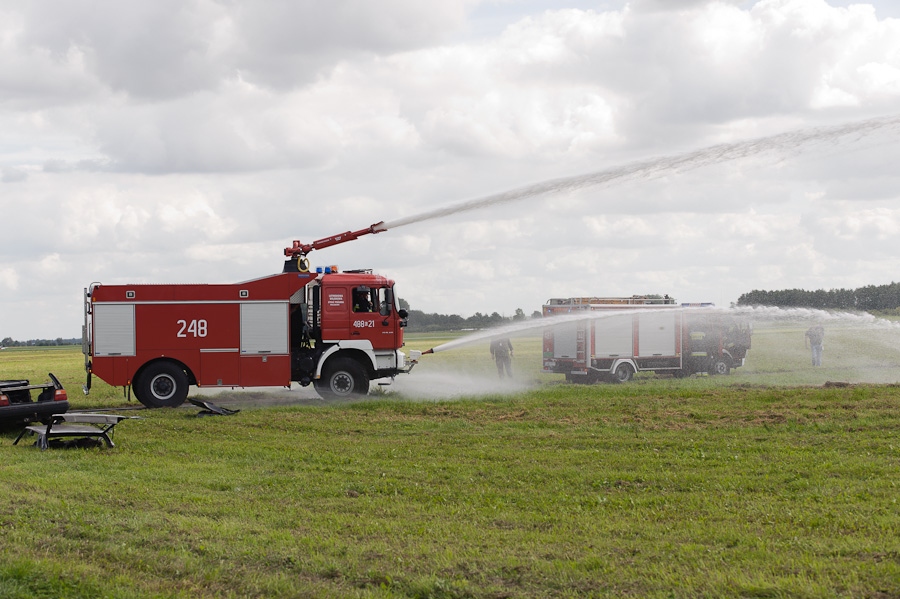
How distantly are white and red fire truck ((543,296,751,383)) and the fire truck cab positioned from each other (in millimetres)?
8987

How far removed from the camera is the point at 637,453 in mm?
11930

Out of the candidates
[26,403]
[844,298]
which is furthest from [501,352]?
[844,298]

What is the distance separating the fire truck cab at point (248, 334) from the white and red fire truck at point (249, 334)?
1.0 inches

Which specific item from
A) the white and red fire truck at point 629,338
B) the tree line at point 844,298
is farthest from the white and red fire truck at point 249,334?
the tree line at point 844,298

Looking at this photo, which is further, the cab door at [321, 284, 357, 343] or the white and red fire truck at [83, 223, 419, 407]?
the cab door at [321, 284, 357, 343]

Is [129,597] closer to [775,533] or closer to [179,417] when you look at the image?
[775,533]

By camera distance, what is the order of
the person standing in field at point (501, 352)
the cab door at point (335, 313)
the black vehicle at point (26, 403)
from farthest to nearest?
the person standing in field at point (501, 352) → the cab door at point (335, 313) → the black vehicle at point (26, 403)

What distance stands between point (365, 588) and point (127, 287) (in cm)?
1577

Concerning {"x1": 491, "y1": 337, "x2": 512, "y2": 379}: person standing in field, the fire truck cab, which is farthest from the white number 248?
{"x1": 491, "y1": 337, "x2": 512, "y2": 379}: person standing in field

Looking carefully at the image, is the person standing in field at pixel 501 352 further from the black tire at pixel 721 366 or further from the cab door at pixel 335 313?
the cab door at pixel 335 313

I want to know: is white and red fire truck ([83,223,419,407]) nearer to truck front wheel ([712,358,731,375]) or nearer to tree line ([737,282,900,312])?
truck front wheel ([712,358,731,375])

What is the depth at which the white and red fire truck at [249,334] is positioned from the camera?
1966 cm

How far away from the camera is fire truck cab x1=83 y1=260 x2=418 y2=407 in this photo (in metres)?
19.7

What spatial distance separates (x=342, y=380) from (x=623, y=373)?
1206cm
